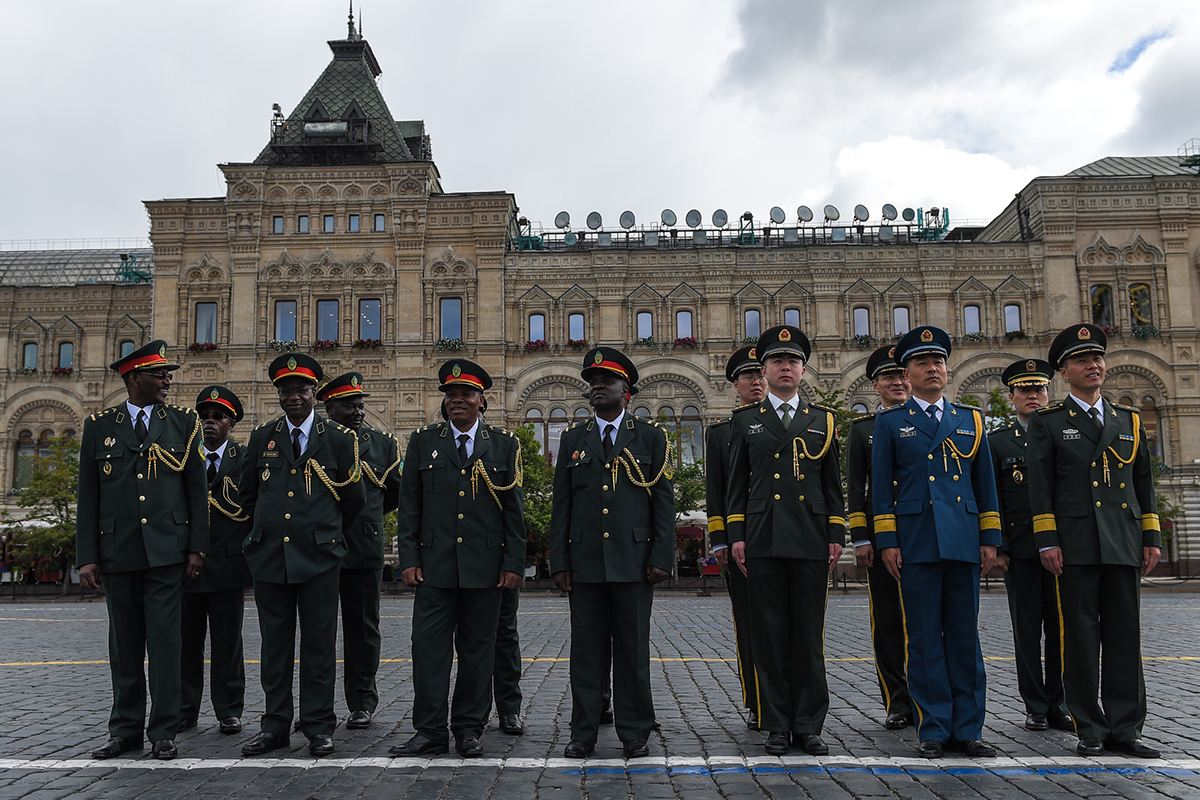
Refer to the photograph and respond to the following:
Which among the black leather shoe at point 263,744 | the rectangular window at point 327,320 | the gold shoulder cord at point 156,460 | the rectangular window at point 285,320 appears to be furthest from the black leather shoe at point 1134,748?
the rectangular window at point 285,320

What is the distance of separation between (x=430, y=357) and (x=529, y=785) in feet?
104

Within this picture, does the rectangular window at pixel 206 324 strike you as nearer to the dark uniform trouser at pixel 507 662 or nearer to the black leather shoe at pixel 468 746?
the dark uniform trouser at pixel 507 662

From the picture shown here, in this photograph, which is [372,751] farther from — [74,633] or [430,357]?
[430,357]

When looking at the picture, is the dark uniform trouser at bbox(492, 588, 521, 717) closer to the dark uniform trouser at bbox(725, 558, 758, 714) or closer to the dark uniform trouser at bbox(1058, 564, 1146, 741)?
the dark uniform trouser at bbox(725, 558, 758, 714)

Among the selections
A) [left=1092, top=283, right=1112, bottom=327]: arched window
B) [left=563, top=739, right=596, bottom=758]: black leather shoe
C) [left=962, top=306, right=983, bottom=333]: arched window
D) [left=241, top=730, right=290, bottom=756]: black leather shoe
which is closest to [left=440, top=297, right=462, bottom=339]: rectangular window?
[left=962, top=306, right=983, bottom=333]: arched window

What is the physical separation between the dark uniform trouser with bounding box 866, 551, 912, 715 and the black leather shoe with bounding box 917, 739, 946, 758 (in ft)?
3.15

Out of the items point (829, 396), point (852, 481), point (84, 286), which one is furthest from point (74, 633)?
point (84, 286)

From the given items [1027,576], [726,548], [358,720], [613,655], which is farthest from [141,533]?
[1027,576]

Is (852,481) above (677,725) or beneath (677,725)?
above

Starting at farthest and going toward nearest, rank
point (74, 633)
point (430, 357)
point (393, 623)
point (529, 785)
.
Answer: point (430, 357)
point (393, 623)
point (74, 633)
point (529, 785)

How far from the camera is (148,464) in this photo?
651 cm

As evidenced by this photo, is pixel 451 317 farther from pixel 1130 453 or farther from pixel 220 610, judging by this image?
pixel 1130 453

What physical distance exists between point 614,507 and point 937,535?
79.6 inches

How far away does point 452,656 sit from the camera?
635cm
